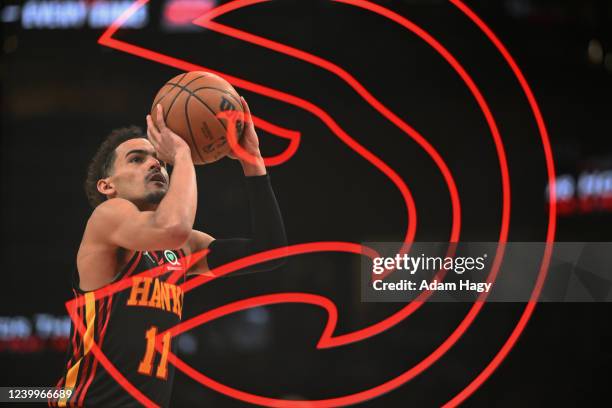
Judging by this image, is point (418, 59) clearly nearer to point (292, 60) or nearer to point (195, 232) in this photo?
point (292, 60)

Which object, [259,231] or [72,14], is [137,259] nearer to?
[259,231]

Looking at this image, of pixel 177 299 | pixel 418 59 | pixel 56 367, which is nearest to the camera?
pixel 177 299

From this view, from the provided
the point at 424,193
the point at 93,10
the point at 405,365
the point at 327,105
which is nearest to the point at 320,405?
the point at 405,365

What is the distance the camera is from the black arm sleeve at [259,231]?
3664 mm

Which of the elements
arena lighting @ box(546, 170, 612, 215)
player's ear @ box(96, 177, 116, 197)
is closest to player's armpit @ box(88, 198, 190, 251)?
player's ear @ box(96, 177, 116, 197)

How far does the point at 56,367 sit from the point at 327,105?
2.20 metres

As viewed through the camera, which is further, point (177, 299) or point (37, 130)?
point (37, 130)

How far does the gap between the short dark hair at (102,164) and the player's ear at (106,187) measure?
3 centimetres

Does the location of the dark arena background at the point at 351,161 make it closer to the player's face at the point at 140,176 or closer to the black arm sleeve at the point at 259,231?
the black arm sleeve at the point at 259,231

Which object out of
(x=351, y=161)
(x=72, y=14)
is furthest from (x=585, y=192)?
(x=72, y=14)

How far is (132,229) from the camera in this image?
3373 mm

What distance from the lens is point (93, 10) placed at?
4637mm

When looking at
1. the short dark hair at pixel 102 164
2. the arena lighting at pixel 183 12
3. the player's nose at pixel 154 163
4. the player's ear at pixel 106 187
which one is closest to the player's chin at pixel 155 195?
the player's nose at pixel 154 163

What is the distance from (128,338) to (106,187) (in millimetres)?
732
